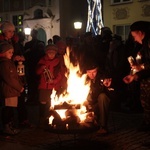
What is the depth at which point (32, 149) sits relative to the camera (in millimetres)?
6199

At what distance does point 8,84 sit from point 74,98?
4.88 ft

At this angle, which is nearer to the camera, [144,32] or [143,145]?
[143,145]

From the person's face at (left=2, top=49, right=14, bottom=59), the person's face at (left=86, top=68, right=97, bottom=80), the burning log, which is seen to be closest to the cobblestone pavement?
the burning log

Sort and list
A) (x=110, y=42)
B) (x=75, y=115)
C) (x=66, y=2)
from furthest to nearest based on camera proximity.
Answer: (x=66, y=2)
(x=110, y=42)
(x=75, y=115)

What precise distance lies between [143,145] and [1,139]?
262 cm

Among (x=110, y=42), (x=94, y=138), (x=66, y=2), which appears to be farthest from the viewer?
(x=66, y=2)

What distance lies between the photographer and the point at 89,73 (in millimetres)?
6992

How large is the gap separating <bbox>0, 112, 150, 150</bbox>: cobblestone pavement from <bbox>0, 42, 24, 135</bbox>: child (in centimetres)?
37

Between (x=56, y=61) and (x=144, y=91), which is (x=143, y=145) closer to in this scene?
(x=144, y=91)

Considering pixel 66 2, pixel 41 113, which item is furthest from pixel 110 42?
pixel 66 2

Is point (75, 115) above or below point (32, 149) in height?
above

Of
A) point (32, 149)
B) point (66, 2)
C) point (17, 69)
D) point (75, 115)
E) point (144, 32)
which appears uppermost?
point (66, 2)

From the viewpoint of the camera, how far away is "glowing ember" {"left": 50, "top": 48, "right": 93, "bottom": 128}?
6059 mm

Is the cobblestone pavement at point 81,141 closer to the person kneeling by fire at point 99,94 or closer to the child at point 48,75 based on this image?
the person kneeling by fire at point 99,94
